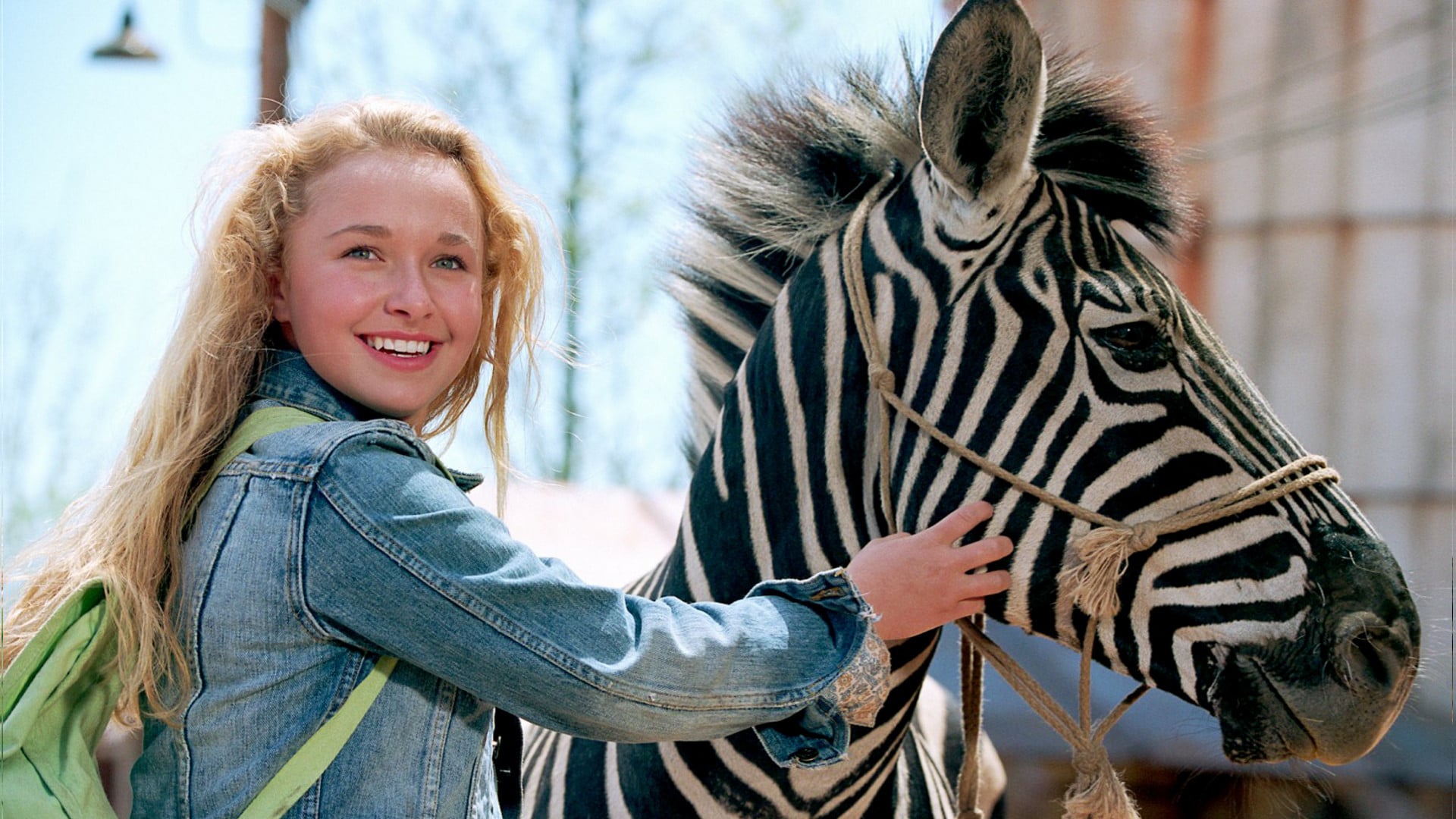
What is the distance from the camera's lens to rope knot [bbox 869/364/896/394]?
163 cm

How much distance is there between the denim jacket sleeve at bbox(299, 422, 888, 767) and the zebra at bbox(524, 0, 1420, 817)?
1.31 feet

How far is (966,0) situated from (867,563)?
0.80 metres

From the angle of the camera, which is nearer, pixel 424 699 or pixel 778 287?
pixel 424 699

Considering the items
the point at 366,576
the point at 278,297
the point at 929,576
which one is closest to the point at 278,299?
the point at 278,297

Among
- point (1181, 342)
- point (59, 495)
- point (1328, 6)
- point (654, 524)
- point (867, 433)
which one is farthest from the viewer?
point (1328, 6)

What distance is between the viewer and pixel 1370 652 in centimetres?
137

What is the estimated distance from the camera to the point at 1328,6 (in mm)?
6742

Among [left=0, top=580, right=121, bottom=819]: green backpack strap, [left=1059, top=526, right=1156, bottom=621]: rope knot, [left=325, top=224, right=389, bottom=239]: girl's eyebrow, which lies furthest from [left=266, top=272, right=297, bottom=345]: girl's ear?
[left=1059, top=526, right=1156, bottom=621]: rope knot

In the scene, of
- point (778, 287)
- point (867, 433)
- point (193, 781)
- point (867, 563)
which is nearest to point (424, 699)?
point (193, 781)

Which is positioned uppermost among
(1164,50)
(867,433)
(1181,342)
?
(1164,50)

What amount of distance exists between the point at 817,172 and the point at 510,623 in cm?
112

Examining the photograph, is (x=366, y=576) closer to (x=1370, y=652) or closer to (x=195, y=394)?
(x=195, y=394)

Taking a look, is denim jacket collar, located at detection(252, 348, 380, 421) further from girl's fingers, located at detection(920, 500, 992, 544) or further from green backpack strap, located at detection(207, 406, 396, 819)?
girl's fingers, located at detection(920, 500, 992, 544)

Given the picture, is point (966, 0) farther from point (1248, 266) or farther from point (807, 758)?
point (1248, 266)
